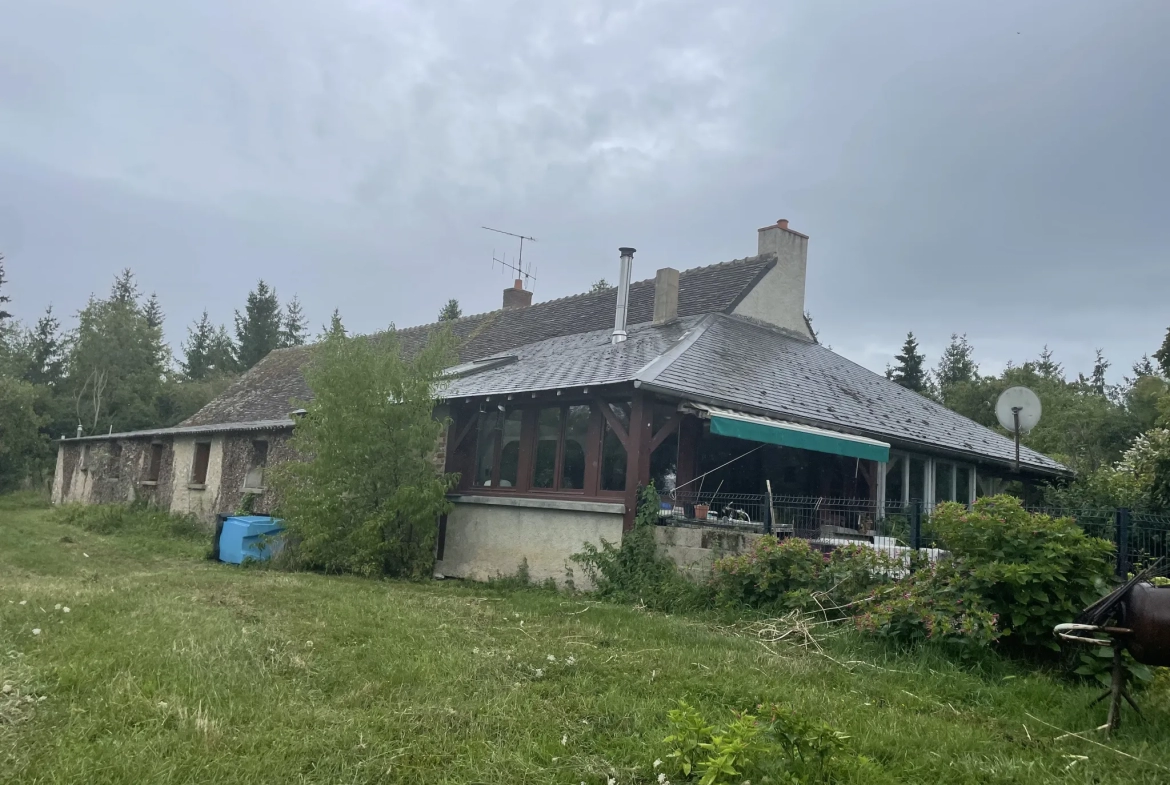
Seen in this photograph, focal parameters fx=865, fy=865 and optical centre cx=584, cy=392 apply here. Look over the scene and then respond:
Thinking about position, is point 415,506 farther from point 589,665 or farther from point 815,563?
point 589,665

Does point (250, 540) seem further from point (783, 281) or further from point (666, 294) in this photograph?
point (783, 281)

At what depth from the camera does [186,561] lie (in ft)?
48.1

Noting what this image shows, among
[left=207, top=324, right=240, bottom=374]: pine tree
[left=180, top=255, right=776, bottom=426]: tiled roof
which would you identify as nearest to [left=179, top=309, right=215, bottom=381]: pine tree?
[left=207, top=324, right=240, bottom=374]: pine tree

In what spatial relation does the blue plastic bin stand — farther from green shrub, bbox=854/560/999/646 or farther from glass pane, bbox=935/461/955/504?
glass pane, bbox=935/461/955/504

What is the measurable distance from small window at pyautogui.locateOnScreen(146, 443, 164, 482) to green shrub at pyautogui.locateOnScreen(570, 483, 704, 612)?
17694 millimetres

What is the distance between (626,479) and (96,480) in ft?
72.1

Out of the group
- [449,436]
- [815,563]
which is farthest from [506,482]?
[815,563]

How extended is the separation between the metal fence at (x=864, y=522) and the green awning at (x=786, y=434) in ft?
2.51

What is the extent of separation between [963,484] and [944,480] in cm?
95

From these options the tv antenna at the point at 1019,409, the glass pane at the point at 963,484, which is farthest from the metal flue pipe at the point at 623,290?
the glass pane at the point at 963,484

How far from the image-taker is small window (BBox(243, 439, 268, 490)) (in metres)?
20.8

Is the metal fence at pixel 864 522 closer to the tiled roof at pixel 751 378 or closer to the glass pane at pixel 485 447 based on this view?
the tiled roof at pixel 751 378

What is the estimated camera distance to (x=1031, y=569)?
660 cm

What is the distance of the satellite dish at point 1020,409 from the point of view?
13.5m
